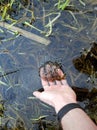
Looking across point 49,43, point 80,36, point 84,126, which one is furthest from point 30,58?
point 84,126

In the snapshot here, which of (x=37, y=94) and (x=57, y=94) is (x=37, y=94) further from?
(x=57, y=94)

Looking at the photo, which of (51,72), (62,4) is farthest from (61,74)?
(62,4)

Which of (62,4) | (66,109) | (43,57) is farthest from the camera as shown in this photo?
(62,4)

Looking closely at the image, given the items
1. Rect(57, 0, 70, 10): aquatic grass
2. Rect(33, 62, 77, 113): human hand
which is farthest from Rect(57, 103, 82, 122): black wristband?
Rect(57, 0, 70, 10): aquatic grass

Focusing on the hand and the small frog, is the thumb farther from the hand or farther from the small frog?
the small frog

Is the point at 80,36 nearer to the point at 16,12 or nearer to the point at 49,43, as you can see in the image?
the point at 49,43

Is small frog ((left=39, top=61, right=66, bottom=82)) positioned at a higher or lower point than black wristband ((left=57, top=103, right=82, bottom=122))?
higher

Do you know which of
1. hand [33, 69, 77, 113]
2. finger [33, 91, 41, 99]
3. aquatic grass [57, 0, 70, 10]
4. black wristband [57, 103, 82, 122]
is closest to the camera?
black wristband [57, 103, 82, 122]

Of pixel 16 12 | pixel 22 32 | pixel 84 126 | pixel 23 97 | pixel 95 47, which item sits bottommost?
pixel 84 126
